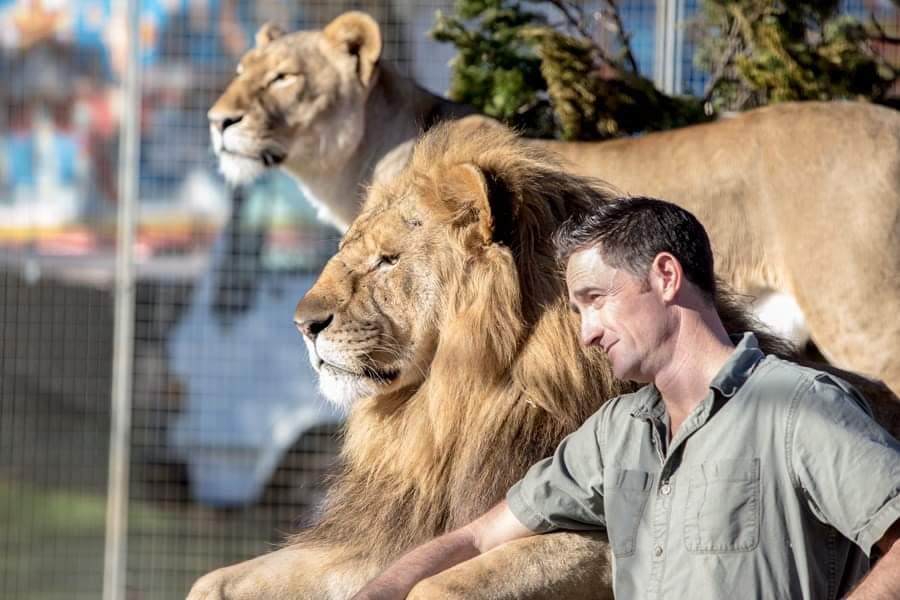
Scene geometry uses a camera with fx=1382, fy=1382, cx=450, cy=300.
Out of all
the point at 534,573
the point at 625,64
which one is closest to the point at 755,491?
the point at 534,573

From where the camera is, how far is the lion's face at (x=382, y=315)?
9.45 ft

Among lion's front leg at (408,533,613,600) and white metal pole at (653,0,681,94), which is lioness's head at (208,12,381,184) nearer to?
white metal pole at (653,0,681,94)

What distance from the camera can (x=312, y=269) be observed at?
281 inches

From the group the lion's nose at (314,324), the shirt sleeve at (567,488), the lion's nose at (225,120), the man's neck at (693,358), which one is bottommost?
the lion's nose at (225,120)

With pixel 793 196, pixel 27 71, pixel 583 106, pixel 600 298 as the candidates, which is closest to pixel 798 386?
pixel 600 298

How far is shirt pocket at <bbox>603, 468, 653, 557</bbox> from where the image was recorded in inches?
94.7

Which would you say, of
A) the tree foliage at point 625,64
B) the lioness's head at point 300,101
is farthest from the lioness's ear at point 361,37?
the tree foliage at point 625,64

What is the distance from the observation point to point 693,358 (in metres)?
2.29

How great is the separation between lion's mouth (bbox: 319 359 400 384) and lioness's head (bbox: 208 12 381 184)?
312 centimetres

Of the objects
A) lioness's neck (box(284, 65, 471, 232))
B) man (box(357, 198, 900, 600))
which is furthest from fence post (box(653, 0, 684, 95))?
man (box(357, 198, 900, 600))

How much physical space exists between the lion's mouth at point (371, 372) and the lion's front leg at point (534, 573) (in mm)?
474

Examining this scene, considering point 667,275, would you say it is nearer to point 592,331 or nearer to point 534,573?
point 592,331

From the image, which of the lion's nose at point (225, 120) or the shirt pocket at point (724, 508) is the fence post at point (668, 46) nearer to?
the lion's nose at point (225, 120)

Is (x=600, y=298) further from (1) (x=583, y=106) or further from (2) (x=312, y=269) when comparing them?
(2) (x=312, y=269)
